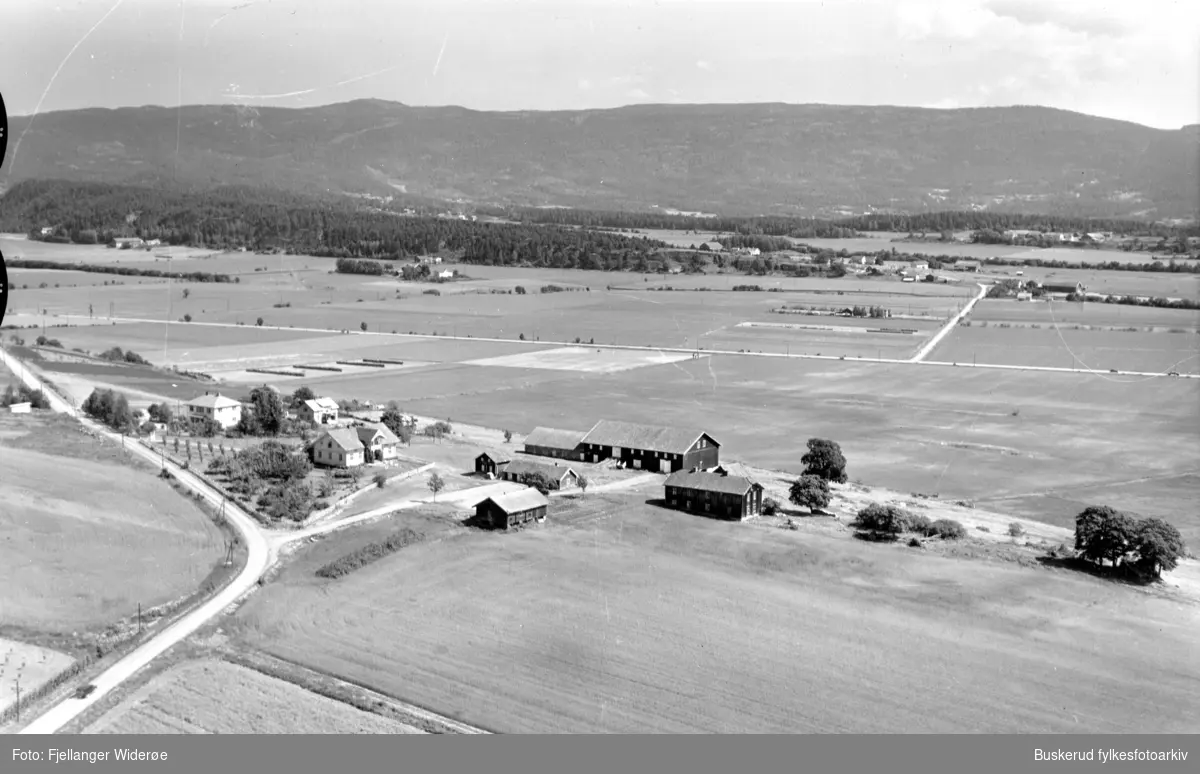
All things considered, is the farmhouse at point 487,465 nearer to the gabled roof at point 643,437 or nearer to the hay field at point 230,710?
the gabled roof at point 643,437

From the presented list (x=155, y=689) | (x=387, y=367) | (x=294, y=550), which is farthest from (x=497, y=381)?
(x=155, y=689)

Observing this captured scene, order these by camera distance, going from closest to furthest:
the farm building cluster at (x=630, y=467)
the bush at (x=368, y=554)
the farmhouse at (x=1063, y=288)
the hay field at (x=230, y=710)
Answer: the hay field at (x=230, y=710)
the bush at (x=368, y=554)
the farm building cluster at (x=630, y=467)
the farmhouse at (x=1063, y=288)

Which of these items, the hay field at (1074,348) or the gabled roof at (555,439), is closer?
the gabled roof at (555,439)

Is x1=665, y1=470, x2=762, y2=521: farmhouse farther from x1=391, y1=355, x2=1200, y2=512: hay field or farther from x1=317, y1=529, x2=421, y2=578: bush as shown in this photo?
x1=317, y1=529, x2=421, y2=578: bush

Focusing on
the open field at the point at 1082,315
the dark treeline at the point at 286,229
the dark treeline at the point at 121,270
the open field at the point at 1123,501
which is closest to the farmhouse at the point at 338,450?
the open field at the point at 1123,501

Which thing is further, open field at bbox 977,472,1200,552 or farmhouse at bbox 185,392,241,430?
farmhouse at bbox 185,392,241,430

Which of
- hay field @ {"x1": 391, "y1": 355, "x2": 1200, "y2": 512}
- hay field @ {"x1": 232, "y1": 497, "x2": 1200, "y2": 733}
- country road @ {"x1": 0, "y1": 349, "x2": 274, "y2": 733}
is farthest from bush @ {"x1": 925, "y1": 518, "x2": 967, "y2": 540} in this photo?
country road @ {"x1": 0, "y1": 349, "x2": 274, "y2": 733}
